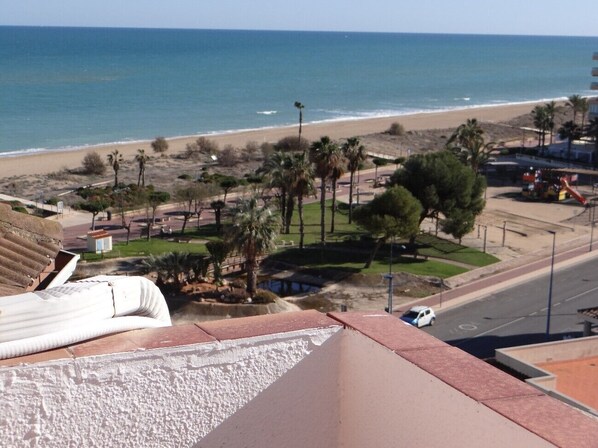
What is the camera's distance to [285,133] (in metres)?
97.6

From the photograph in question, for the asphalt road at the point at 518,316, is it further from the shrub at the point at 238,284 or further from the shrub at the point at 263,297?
the shrub at the point at 238,284

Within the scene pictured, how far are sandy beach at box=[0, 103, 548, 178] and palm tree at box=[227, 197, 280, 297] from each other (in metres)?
41.6

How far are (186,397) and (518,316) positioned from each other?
30990mm

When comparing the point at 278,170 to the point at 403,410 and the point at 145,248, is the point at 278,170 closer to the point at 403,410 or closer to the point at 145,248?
the point at 145,248

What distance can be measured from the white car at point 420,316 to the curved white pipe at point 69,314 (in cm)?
2737

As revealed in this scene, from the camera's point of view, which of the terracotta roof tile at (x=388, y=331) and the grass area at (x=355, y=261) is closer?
the terracotta roof tile at (x=388, y=331)

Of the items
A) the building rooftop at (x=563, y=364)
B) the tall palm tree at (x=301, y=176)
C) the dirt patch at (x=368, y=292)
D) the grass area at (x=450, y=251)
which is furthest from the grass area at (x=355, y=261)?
the building rooftop at (x=563, y=364)

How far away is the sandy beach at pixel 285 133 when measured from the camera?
75744mm

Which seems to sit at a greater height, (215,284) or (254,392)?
Answer: (254,392)

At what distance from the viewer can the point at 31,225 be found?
260 inches

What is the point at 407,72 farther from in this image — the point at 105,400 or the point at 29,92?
the point at 105,400

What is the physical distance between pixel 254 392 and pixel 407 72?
657 ft

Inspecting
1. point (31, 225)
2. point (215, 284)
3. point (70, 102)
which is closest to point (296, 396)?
point (31, 225)

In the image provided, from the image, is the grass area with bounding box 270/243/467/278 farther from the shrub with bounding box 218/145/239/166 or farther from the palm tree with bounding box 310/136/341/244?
the shrub with bounding box 218/145/239/166
